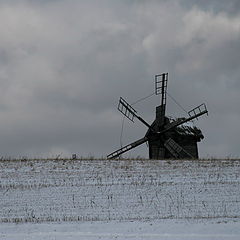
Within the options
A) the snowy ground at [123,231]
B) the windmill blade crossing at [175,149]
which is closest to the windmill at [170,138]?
the windmill blade crossing at [175,149]

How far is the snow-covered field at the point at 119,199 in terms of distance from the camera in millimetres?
11391

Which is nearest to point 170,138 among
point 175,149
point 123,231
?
point 175,149

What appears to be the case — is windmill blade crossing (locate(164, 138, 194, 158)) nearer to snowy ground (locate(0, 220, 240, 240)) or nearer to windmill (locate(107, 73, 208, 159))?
windmill (locate(107, 73, 208, 159))

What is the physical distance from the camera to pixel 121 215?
548 inches

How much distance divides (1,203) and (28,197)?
117 cm

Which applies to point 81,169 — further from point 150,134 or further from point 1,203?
point 150,134

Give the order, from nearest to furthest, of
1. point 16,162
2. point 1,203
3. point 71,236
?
1. point 71,236
2. point 1,203
3. point 16,162

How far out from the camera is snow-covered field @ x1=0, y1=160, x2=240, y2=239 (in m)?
11.4

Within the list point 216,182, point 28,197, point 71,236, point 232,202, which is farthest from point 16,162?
point 71,236

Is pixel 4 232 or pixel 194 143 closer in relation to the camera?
pixel 4 232

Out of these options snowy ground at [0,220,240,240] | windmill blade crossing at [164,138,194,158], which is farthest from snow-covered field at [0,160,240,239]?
windmill blade crossing at [164,138,194,158]

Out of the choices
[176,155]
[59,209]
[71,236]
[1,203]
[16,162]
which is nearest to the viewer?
[71,236]

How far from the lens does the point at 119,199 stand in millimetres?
17000

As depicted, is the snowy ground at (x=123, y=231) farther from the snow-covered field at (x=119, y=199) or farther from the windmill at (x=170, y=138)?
the windmill at (x=170, y=138)
